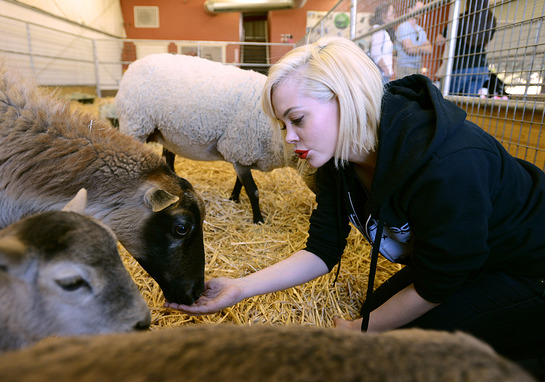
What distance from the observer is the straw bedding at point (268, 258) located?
7.50 feet

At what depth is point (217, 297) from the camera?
5.89 ft

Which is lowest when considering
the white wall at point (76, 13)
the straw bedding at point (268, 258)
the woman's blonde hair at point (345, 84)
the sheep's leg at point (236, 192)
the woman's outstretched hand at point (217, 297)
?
the straw bedding at point (268, 258)

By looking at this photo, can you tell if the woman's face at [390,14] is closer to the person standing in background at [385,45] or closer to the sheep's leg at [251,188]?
the person standing in background at [385,45]

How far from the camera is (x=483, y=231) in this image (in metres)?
1.44

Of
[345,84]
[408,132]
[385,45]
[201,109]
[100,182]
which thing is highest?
[385,45]

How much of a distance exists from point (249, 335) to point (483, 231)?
47.3 inches

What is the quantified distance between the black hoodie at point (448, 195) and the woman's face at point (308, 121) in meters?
0.23

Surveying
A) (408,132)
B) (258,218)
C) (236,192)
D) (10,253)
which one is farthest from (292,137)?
(236,192)

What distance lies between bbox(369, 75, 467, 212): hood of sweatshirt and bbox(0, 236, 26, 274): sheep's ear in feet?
4.58

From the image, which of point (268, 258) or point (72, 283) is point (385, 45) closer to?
point (268, 258)

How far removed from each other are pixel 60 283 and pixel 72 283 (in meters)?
0.04

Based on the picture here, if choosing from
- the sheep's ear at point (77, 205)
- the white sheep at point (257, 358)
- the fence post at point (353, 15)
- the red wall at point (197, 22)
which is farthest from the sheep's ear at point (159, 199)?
the red wall at point (197, 22)

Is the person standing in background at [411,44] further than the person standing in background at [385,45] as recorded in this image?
No

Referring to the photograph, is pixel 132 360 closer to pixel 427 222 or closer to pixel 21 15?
pixel 427 222
